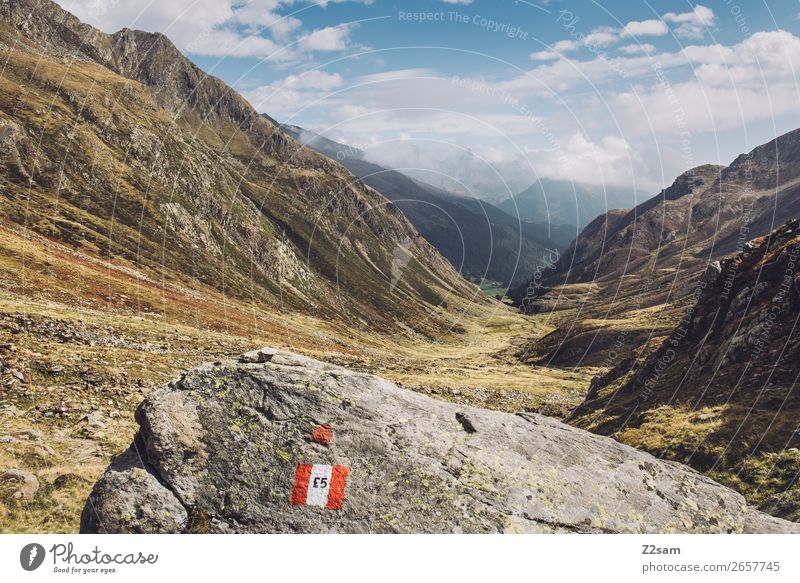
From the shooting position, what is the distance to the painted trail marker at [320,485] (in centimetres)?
1168

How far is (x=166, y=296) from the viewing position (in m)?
74.1

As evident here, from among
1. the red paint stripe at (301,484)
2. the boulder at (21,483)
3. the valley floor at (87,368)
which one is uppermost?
the red paint stripe at (301,484)

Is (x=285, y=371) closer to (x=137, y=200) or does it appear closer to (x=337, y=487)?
(x=337, y=487)

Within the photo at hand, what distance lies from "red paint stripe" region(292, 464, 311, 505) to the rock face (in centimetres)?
16

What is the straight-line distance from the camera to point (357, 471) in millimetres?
12195

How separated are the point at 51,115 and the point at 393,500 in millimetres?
158078

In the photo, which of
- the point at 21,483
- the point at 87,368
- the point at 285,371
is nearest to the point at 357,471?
the point at 285,371

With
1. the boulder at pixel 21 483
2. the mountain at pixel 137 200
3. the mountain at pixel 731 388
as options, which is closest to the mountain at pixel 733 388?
the mountain at pixel 731 388

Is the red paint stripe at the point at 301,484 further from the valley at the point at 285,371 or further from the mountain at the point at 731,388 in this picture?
the mountain at the point at 731,388

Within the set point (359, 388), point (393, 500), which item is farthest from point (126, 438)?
point (393, 500)

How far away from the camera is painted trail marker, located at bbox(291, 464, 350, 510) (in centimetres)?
1168

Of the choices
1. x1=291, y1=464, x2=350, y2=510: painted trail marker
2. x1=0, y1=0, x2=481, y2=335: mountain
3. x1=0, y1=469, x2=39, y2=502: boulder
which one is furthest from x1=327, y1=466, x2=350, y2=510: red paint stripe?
x1=0, y1=0, x2=481, y2=335: mountain

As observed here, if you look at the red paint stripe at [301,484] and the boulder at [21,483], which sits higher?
the red paint stripe at [301,484]

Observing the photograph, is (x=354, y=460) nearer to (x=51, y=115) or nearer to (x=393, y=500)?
(x=393, y=500)
